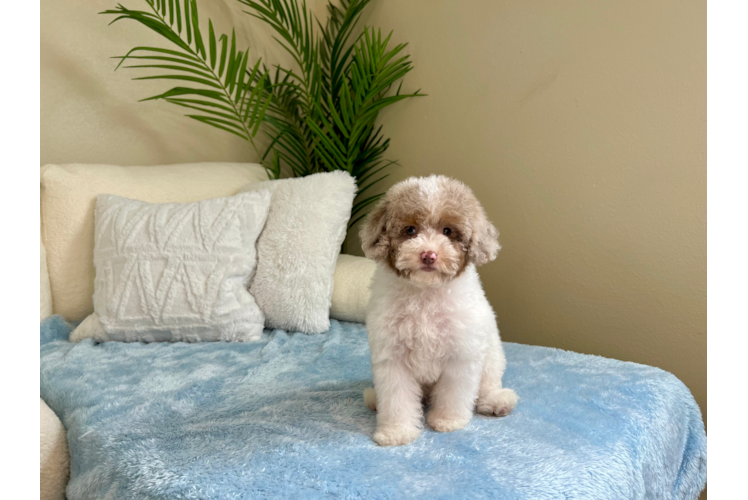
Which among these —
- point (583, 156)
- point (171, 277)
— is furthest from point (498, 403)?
point (171, 277)

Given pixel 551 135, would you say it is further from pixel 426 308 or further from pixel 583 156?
pixel 426 308

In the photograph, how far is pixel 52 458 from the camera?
1.26 metres

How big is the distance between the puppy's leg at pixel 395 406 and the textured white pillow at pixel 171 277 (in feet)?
2.94

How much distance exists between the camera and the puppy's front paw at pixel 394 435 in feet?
3.47

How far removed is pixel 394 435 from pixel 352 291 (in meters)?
1.01

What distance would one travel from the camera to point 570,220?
193cm

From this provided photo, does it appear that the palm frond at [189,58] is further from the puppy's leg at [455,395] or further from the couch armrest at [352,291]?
the puppy's leg at [455,395]

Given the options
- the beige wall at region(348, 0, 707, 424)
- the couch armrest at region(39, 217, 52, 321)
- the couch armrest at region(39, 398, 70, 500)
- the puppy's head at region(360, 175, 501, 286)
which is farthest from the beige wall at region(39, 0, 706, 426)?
the couch armrest at region(39, 398, 70, 500)

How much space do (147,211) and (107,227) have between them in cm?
16

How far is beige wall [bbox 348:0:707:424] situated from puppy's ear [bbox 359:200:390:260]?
3.51 feet

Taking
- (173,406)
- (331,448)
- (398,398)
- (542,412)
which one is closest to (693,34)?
(542,412)

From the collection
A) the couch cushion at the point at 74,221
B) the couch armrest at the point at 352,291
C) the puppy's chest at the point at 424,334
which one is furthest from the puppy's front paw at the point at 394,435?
the couch cushion at the point at 74,221

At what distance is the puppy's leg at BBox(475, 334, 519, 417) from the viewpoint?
3.92ft

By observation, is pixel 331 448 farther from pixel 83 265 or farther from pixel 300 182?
pixel 83 265
